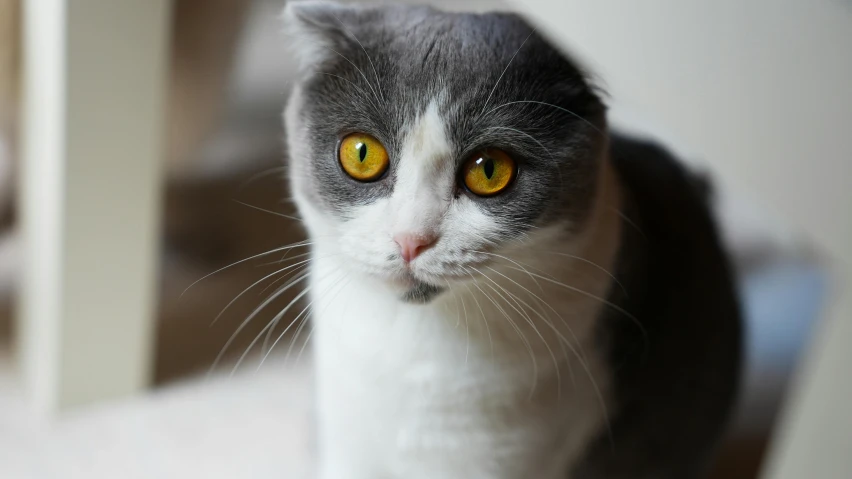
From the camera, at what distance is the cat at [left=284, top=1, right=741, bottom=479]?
590 mm

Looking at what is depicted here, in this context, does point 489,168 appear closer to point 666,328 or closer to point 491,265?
point 491,265

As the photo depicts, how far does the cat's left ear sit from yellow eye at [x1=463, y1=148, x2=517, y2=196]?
0.14 m

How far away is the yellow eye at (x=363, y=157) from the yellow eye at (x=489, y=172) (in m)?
0.07

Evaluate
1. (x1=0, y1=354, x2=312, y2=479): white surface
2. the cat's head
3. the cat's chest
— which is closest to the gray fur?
the cat's head

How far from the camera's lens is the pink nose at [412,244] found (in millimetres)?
572

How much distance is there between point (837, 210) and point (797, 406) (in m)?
0.16

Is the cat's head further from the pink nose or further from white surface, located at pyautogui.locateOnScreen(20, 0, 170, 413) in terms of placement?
white surface, located at pyautogui.locateOnScreen(20, 0, 170, 413)

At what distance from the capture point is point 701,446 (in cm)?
89

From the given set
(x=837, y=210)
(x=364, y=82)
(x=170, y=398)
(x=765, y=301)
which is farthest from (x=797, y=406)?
(x=170, y=398)

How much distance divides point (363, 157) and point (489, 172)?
10cm

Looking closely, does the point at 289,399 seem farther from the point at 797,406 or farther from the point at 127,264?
the point at 797,406

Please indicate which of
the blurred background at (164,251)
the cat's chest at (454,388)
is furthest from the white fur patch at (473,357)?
the blurred background at (164,251)

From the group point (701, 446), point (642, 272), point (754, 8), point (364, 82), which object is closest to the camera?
point (754, 8)

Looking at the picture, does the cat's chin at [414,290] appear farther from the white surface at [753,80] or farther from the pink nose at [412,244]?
the white surface at [753,80]
